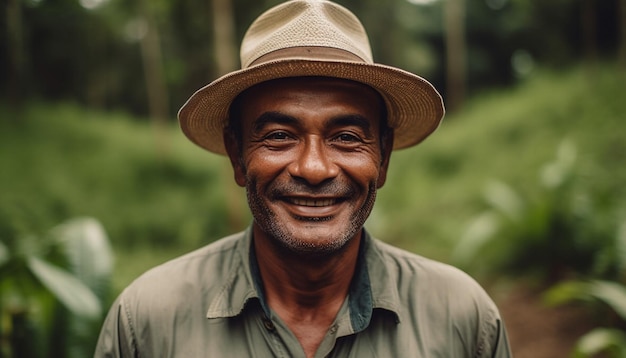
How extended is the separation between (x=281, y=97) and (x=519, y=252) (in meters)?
5.30

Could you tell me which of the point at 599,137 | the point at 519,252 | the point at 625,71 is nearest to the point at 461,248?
the point at 519,252

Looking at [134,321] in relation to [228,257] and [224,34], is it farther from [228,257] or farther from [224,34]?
[224,34]

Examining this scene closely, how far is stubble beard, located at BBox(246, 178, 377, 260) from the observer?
181 centimetres

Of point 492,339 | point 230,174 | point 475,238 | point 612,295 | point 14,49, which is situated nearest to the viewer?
point 492,339

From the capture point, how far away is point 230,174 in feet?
32.8

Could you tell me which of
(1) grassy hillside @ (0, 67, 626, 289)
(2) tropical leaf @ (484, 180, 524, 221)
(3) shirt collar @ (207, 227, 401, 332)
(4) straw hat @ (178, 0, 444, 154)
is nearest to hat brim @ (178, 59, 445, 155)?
(4) straw hat @ (178, 0, 444, 154)

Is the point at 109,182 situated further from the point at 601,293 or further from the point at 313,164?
the point at 313,164

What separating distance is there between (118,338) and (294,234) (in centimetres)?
74

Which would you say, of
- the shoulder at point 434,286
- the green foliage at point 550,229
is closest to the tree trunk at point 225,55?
the green foliage at point 550,229

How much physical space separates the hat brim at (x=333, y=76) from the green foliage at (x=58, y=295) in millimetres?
1270

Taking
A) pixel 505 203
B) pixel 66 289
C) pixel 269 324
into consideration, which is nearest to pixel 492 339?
pixel 269 324

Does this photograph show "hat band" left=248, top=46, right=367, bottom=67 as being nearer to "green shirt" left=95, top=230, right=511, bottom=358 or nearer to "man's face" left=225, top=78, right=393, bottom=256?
"man's face" left=225, top=78, right=393, bottom=256

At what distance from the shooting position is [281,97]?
1.84m

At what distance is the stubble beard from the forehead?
0.28 m
